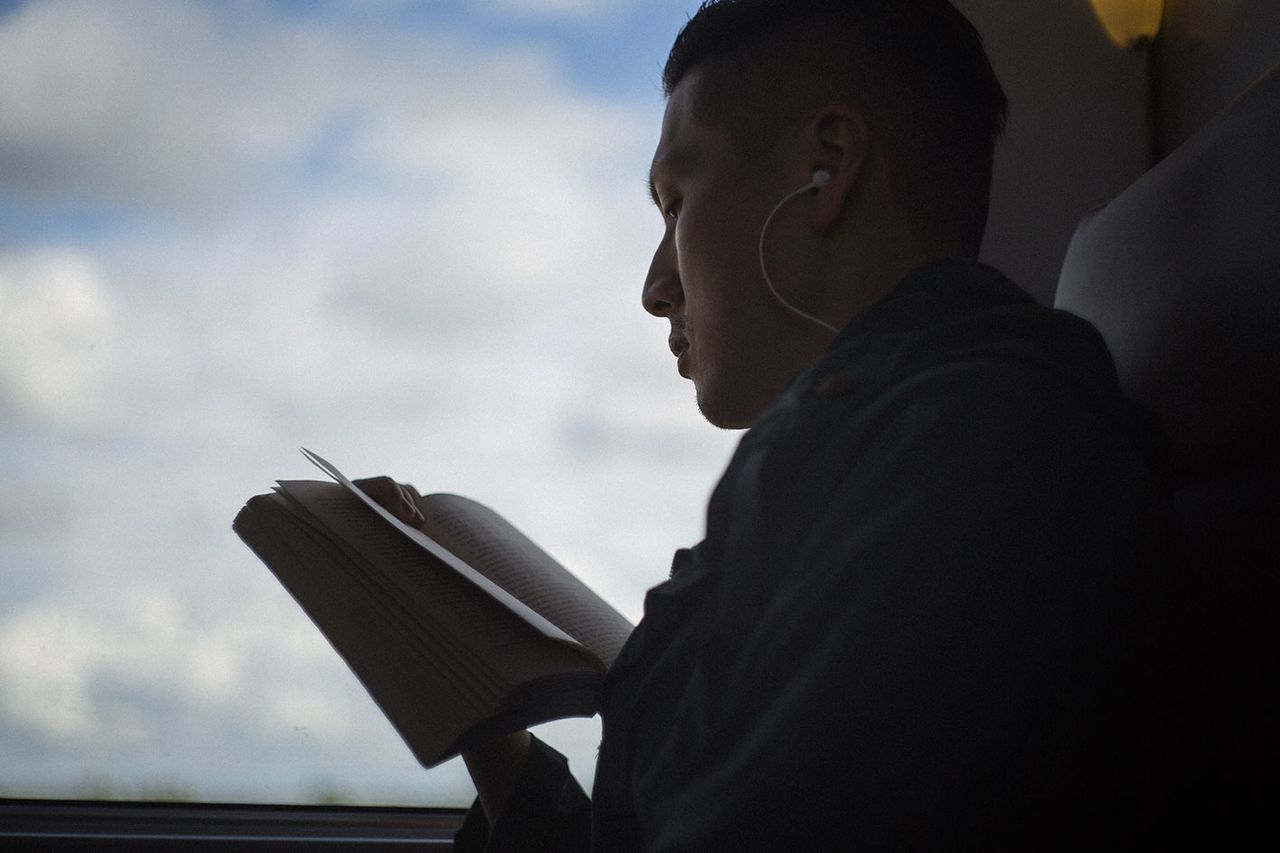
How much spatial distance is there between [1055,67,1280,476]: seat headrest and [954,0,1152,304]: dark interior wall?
0.69 meters

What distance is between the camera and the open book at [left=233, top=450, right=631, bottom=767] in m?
0.54

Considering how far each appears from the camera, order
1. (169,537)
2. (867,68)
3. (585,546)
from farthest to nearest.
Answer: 1. (585,546)
2. (169,537)
3. (867,68)

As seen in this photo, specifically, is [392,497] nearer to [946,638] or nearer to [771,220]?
[771,220]

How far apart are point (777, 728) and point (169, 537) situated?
951 mm

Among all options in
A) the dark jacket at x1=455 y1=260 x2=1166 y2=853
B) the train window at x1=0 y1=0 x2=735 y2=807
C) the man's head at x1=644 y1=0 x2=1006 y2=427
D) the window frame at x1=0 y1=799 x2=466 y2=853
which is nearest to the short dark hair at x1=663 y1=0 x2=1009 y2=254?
the man's head at x1=644 y1=0 x2=1006 y2=427

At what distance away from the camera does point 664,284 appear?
879 mm

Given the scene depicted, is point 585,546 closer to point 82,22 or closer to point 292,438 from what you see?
point 292,438

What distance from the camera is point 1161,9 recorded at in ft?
4.45

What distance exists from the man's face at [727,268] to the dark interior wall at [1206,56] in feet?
2.36

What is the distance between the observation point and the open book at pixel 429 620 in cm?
54

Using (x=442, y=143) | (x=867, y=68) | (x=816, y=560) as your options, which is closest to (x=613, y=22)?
(x=442, y=143)

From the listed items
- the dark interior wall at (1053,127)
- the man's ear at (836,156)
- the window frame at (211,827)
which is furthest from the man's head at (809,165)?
the window frame at (211,827)

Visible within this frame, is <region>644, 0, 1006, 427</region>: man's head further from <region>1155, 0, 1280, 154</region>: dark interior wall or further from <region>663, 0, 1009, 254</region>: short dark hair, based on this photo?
<region>1155, 0, 1280, 154</region>: dark interior wall

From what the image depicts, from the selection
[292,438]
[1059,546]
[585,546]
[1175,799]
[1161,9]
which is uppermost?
[1161,9]
